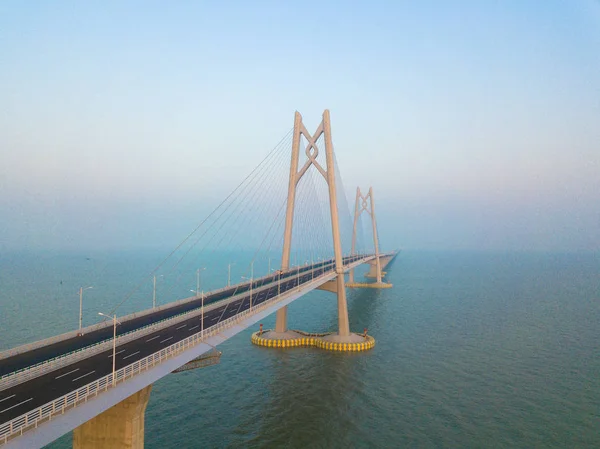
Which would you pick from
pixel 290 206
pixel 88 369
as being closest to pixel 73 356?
pixel 88 369

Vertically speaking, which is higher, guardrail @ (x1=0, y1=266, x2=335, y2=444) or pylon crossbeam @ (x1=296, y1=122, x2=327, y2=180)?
pylon crossbeam @ (x1=296, y1=122, x2=327, y2=180)

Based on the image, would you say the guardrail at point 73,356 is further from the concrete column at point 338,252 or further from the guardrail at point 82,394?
the concrete column at point 338,252

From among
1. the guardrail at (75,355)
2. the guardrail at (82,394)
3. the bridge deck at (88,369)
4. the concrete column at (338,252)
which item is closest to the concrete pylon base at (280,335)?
the concrete column at (338,252)

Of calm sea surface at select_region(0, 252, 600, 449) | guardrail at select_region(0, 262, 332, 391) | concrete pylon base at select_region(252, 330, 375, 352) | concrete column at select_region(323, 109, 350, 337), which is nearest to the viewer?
guardrail at select_region(0, 262, 332, 391)

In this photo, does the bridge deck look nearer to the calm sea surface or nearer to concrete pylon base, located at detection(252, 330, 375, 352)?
the calm sea surface

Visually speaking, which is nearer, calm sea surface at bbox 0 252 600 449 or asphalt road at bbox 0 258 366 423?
asphalt road at bbox 0 258 366 423

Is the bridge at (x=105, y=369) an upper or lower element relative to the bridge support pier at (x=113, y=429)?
upper

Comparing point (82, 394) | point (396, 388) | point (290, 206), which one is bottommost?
point (396, 388)

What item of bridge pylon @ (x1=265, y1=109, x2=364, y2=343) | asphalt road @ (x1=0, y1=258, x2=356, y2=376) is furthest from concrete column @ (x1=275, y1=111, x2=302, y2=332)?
asphalt road @ (x1=0, y1=258, x2=356, y2=376)

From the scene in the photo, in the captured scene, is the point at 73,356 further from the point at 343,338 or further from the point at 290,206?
the point at 343,338
